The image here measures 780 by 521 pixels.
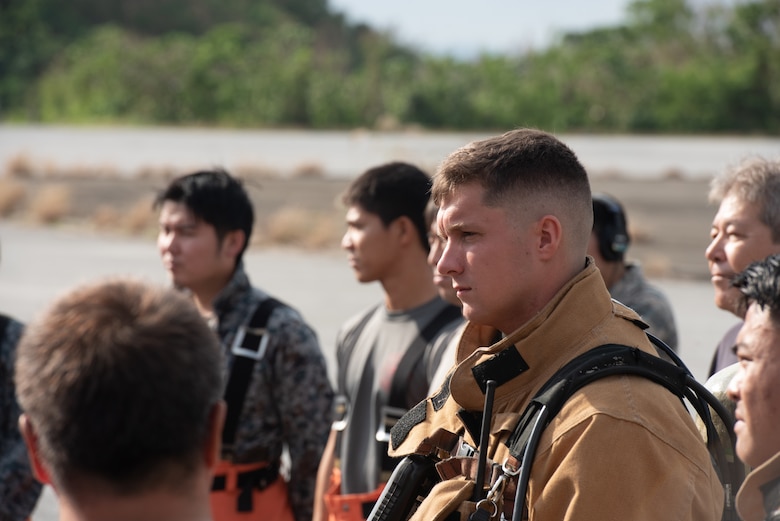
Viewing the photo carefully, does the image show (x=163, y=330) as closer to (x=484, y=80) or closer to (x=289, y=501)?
(x=289, y=501)

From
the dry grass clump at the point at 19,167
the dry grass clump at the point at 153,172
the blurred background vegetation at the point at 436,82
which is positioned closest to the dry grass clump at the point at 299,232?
the dry grass clump at the point at 153,172

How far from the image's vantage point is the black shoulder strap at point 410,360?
4.19m

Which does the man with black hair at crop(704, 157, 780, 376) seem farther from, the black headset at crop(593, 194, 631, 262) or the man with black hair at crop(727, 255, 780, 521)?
the man with black hair at crop(727, 255, 780, 521)

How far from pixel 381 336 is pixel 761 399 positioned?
240 centimetres

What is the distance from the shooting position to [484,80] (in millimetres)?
64500

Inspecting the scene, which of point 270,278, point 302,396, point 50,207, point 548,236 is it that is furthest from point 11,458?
point 50,207

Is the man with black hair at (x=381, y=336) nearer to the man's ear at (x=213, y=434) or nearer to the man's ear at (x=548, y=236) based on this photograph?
the man's ear at (x=548, y=236)

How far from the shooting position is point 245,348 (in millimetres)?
4410

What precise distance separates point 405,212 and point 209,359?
2830 millimetres

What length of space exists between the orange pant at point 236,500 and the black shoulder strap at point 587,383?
214cm

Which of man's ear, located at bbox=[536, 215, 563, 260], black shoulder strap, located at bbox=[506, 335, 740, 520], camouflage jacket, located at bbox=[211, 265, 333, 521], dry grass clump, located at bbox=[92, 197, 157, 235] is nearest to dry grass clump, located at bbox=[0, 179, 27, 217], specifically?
dry grass clump, located at bbox=[92, 197, 157, 235]

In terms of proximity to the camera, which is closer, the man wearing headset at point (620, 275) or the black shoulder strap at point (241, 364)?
the black shoulder strap at point (241, 364)

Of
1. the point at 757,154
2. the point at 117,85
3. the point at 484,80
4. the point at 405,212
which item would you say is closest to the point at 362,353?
the point at 405,212

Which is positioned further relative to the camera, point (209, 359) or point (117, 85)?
point (117, 85)
